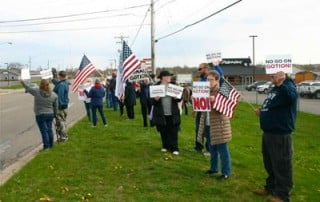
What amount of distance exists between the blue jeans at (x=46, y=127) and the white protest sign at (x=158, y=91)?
2747mm

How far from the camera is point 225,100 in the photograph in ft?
26.5

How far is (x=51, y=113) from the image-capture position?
448 inches

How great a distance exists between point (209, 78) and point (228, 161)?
4.63 ft

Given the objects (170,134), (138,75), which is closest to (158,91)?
(170,134)

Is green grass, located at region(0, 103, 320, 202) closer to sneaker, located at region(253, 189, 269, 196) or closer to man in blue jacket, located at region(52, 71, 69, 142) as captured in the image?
sneaker, located at region(253, 189, 269, 196)

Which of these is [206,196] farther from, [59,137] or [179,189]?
[59,137]

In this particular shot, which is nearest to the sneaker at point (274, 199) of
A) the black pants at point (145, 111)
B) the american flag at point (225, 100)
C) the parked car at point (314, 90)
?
the american flag at point (225, 100)

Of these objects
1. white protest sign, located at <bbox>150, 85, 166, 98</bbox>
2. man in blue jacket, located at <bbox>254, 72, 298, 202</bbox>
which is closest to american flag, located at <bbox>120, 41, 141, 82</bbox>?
white protest sign, located at <bbox>150, 85, 166, 98</bbox>

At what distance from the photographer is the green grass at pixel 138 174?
7.27m

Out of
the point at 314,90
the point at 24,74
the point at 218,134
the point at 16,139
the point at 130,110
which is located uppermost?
the point at 24,74

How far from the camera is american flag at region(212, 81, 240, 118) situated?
8.03 metres

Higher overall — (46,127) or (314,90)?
(46,127)

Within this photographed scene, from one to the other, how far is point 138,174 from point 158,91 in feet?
6.88

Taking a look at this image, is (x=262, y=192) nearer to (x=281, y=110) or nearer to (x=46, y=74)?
(x=281, y=110)
